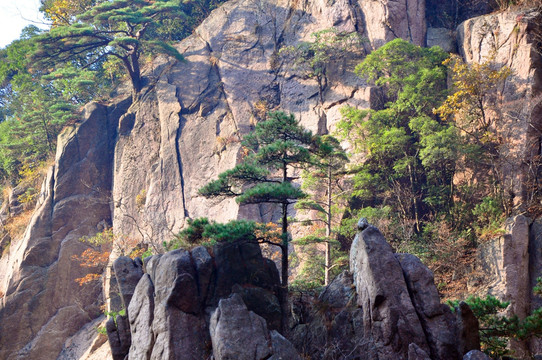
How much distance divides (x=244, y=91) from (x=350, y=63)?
7.30m

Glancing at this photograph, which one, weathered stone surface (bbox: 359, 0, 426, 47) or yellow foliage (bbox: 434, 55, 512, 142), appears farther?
weathered stone surface (bbox: 359, 0, 426, 47)

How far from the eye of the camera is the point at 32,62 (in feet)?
96.7

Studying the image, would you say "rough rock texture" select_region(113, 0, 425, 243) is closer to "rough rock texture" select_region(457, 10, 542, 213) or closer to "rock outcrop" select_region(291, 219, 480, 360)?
"rough rock texture" select_region(457, 10, 542, 213)

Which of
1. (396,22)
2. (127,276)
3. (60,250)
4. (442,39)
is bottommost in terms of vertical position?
(127,276)

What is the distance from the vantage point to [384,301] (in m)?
12.9

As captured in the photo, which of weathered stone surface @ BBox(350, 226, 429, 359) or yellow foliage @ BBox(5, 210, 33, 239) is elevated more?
yellow foliage @ BBox(5, 210, 33, 239)

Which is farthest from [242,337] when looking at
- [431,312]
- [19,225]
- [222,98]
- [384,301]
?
[19,225]

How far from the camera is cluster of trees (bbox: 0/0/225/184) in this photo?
2969 cm

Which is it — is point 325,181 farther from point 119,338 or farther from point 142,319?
point 119,338

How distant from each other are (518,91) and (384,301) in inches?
565

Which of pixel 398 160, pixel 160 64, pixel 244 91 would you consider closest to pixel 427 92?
pixel 398 160

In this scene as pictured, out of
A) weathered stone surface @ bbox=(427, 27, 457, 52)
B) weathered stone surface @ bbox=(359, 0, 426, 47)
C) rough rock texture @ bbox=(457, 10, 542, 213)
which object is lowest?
rough rock texture @ bbox=(457, 10, 542, 213)

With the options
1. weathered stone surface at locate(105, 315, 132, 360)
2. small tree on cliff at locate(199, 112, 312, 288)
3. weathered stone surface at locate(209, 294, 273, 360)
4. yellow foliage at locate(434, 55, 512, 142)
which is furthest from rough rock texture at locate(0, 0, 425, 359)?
weathered stone surface at locate(209, 294, 273, 360)

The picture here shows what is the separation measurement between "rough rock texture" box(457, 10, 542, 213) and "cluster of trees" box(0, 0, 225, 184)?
Answer: 64.9 ft
